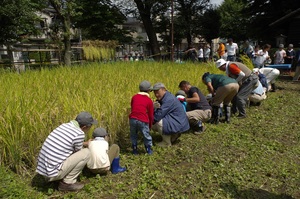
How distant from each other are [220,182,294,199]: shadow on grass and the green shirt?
2.22 m

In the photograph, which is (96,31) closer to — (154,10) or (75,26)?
(75,26)

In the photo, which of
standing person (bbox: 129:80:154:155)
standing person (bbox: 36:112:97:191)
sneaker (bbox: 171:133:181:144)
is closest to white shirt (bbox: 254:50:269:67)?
sneaker (bbox: 171:133:181:144)

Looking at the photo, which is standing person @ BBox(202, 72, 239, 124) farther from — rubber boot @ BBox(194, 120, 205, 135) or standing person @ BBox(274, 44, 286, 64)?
standing person @ BBox(274, 44, 286, 64)

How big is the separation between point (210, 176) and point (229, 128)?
1.80 metres

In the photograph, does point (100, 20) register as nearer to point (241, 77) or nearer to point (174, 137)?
point (241, 77)

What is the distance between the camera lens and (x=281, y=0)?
63.2ft

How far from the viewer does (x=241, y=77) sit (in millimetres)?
4613

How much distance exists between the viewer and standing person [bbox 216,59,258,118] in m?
4.63

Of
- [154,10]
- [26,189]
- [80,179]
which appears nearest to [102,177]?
[80,179]

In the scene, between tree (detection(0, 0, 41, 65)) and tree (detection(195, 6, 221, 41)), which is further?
tree (detection(195, 6, 221, 41))

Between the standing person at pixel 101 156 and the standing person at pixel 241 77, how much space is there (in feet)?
9.61

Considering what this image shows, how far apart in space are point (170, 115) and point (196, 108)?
2.85ft

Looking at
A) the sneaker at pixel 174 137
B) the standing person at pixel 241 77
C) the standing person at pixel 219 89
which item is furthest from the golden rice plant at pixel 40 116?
the standing person at pixel 241 77

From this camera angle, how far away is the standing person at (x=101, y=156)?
2.64 meters
